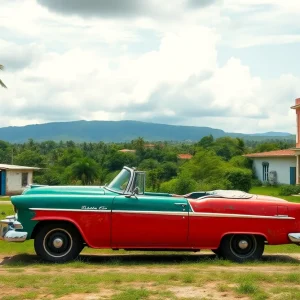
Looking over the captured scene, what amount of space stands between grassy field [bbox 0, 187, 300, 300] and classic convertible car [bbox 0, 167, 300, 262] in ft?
1.00

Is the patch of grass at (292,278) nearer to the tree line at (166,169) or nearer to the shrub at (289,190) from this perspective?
the tree line at (166,169)

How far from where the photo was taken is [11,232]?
388 inches

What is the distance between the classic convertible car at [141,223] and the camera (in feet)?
32.3

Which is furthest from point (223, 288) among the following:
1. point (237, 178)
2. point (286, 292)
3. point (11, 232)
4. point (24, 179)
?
point (24, 179)

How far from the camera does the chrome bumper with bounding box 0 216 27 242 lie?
32.0 ft

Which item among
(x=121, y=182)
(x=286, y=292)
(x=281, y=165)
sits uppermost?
(x=281, y=165)

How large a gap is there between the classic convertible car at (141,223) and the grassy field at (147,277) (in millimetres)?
306

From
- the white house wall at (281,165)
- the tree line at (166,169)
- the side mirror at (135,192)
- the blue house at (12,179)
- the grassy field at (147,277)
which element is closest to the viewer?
the grassy field at (147,277)

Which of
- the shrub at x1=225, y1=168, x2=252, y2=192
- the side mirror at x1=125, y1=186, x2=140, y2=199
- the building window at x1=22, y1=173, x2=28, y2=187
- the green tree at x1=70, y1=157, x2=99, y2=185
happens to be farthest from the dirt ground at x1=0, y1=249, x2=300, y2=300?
the building window at x1=22, y1=173, x2=28, y2=187

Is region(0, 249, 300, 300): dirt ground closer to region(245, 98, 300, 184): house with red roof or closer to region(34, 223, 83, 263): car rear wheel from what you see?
region(34, 223, 83, 263): car rear wheel

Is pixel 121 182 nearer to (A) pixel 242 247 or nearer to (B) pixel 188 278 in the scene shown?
(A) pixel 242 247

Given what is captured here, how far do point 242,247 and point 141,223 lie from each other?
1742 millimetres

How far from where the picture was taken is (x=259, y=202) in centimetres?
1038

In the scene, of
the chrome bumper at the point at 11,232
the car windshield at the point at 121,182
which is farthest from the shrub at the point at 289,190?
the chrome bumper at the point at 11,232
